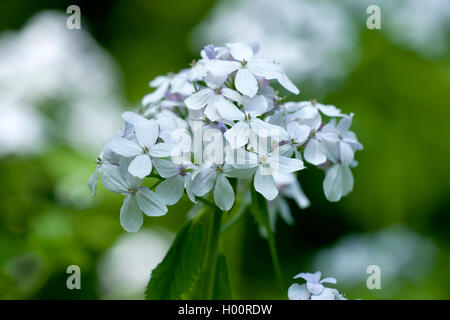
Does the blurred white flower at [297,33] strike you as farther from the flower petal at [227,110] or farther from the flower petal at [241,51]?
the flower petal at [227,110]

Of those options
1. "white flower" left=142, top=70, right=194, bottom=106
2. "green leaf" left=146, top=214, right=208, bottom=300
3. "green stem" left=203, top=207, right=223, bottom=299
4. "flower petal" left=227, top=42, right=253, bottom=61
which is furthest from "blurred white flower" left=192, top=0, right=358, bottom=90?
"green leaf" left=146, top=214, right=208, bottom=300

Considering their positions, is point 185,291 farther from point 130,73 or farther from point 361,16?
point 130,73

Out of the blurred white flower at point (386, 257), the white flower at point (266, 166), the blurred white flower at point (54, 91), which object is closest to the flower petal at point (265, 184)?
the white flower at point (266, 166)

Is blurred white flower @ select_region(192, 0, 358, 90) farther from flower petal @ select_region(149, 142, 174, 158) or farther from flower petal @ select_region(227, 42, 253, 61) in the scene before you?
flower petal @ select_region(149, 142, 174, 158)

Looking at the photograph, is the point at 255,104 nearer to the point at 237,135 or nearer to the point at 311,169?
the point at 237,135

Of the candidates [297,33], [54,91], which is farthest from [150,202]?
[297,33]
